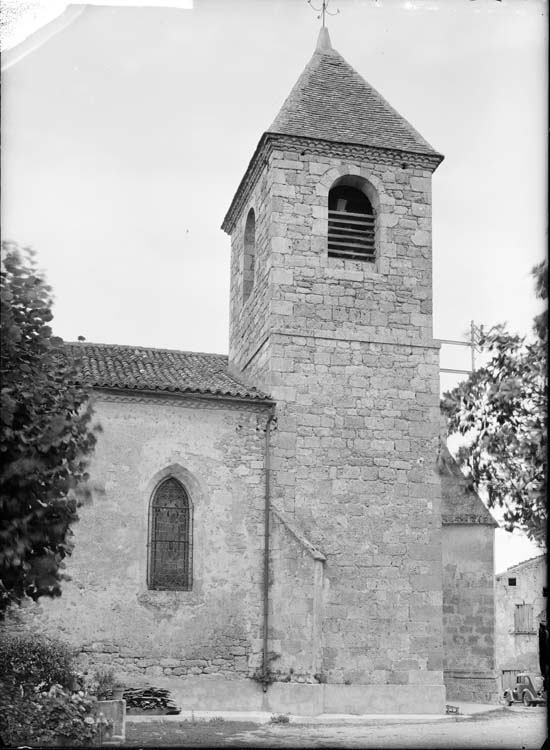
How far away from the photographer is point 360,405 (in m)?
18.0

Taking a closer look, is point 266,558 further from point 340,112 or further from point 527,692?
point 527,692

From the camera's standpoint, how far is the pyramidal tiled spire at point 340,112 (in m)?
19.2

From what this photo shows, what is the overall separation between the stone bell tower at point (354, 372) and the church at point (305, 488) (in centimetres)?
4

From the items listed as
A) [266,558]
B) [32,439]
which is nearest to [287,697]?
[266,558]

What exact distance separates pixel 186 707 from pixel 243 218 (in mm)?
9898

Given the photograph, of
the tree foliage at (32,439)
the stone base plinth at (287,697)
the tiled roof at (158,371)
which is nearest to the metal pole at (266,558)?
the stone base plinth at (287,697)

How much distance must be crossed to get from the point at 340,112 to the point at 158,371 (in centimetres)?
623

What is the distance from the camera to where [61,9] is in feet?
26.0

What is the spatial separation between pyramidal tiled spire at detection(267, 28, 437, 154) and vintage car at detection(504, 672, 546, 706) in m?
12.6

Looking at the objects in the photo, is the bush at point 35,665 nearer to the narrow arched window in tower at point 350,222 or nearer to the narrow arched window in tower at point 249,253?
the narrow arched window in tower at point 350,222

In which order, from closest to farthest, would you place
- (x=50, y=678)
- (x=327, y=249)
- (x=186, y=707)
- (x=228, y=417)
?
(x=50, y=678) → (x=186, y=707) → (x=228, y=417) → (x=327, y=249)

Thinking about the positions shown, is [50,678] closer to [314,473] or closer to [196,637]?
[196,637]

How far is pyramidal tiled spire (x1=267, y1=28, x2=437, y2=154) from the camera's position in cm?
1919

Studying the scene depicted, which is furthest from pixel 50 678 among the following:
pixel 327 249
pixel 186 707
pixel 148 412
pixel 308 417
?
pixel 327 249
